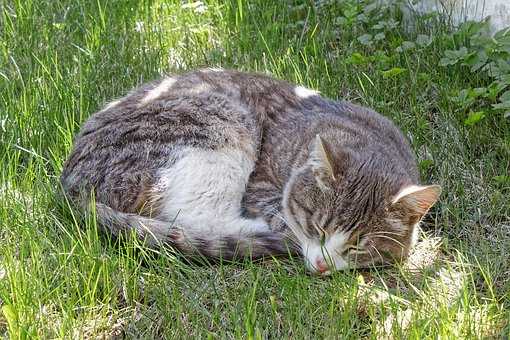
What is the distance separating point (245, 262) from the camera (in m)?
3.60

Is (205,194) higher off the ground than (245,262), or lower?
higher

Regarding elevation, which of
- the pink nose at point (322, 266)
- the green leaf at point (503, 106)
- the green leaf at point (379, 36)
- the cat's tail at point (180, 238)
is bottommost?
the pink nose at point (322, 266)

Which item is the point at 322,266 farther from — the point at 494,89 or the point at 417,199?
the point at 494,89

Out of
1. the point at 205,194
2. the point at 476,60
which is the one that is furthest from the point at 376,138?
the point at 476,60

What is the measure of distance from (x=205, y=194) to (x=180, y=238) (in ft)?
1.35

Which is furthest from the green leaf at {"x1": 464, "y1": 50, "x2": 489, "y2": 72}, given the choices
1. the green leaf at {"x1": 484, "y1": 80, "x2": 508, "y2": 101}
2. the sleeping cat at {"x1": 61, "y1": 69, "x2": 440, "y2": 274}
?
the sleeping cat at {"x1": 61, "y1": 69, "x2": 440, "y2": 274}

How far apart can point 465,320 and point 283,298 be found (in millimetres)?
739

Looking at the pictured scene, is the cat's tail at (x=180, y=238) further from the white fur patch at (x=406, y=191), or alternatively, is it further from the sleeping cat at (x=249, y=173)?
the white fur patch at (x=406, y=191)

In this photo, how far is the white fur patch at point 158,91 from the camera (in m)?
4.27

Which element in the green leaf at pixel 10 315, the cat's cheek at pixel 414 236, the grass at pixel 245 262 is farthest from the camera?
the cat's cheek at pixel 414 236

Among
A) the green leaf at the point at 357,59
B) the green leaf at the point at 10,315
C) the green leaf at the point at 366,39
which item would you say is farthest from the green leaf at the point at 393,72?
the green leaf at the point at 10,315

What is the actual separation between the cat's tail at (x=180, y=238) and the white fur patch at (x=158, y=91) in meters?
0.81

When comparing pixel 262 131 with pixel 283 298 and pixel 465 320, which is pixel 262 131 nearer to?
pixel 283 298

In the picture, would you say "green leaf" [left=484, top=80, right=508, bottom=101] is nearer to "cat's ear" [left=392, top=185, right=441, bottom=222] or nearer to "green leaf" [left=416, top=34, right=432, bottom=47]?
"green leaf" [left=416, top=34, right=432, bottom=47]
